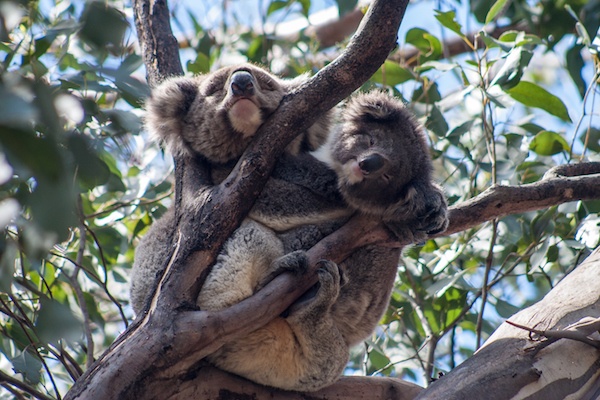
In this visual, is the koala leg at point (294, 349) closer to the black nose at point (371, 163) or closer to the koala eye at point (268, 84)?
Result: the black nose at point (371, 163)

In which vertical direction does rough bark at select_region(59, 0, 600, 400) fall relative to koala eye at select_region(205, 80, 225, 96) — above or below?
below

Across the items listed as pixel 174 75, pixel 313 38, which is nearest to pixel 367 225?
pixel 174 75

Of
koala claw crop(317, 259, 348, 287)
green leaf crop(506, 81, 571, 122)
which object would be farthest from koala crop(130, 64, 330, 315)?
green leaf crop(506, 81, 571, 122)

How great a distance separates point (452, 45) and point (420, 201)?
14.9ft

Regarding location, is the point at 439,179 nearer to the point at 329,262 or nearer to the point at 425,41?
the point at 425,41

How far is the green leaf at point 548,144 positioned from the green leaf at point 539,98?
14 cm

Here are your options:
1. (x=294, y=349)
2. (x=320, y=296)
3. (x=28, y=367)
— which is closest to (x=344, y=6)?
(x=320, y=296)

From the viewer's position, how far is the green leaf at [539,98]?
346 centimetres

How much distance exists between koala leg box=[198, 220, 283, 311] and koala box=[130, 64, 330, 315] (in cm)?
38

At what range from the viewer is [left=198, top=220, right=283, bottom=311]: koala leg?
Answer: 2.52 meters

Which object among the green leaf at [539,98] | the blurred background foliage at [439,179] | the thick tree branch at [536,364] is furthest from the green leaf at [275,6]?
the thick tree branch at [536,364]

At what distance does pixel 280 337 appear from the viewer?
8.39ft

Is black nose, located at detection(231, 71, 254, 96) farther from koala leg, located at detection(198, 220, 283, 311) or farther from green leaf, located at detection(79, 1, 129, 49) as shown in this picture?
green leaf, located at detection(79, 1, 129, 49)

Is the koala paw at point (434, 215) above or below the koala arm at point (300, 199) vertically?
below
